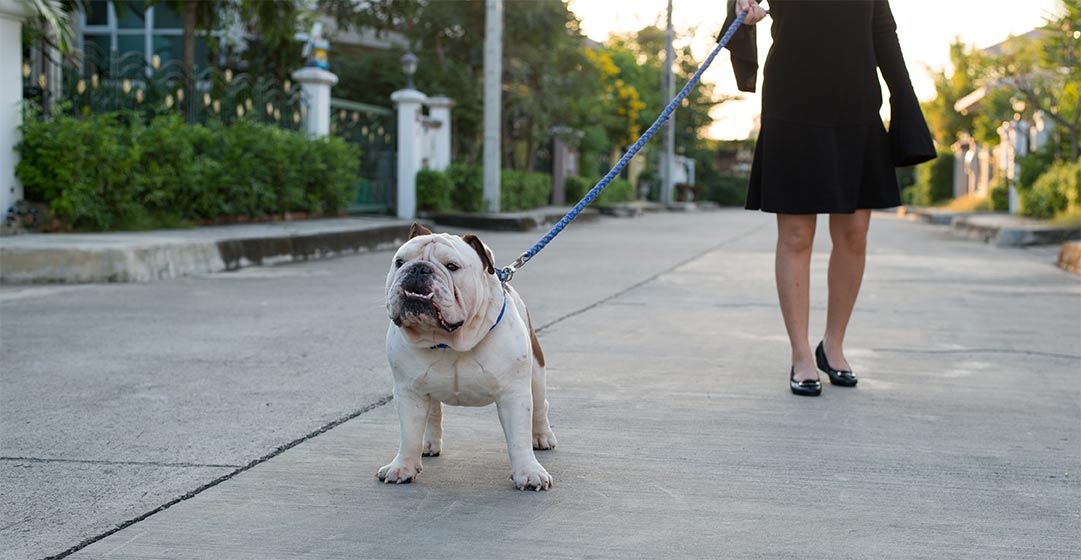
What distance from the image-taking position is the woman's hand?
14.8 feet

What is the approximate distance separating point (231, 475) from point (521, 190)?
2037 centimetres

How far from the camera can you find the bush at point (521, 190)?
72.3 ft

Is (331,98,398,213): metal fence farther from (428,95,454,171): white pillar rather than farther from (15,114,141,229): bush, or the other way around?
(15,114,141,229): bush

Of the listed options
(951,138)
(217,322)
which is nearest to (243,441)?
(217,322)

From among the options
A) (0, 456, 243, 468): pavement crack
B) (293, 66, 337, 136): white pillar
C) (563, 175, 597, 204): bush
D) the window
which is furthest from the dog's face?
(563, 175, 597, 204): bush

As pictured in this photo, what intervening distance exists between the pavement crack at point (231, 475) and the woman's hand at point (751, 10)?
191 cm

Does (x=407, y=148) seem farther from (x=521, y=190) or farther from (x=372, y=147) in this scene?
(x=521, y=190)

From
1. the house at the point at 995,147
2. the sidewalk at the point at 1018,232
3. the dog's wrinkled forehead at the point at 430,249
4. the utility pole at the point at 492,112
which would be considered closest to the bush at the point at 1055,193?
the sidewalk at the point at 1018,232

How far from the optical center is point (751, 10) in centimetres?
452

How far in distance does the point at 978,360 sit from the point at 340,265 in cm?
663

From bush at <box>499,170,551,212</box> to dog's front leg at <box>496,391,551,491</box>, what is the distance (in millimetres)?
18040

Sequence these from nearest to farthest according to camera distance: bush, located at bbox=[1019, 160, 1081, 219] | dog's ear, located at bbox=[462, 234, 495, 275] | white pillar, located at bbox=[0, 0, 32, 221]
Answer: dog's ear, located at bbox=[462, 234, 495, 275] → white pillar, located at bbox=[0, 0, 32, 221] → bush, located at bbox=[1019, 160, 1081, 219]

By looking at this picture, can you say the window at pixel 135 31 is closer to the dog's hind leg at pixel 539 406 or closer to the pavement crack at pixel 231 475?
the pavement crack at pixel 231 475

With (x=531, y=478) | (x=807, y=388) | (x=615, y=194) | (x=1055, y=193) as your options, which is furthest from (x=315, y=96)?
(x=615, y=194)
